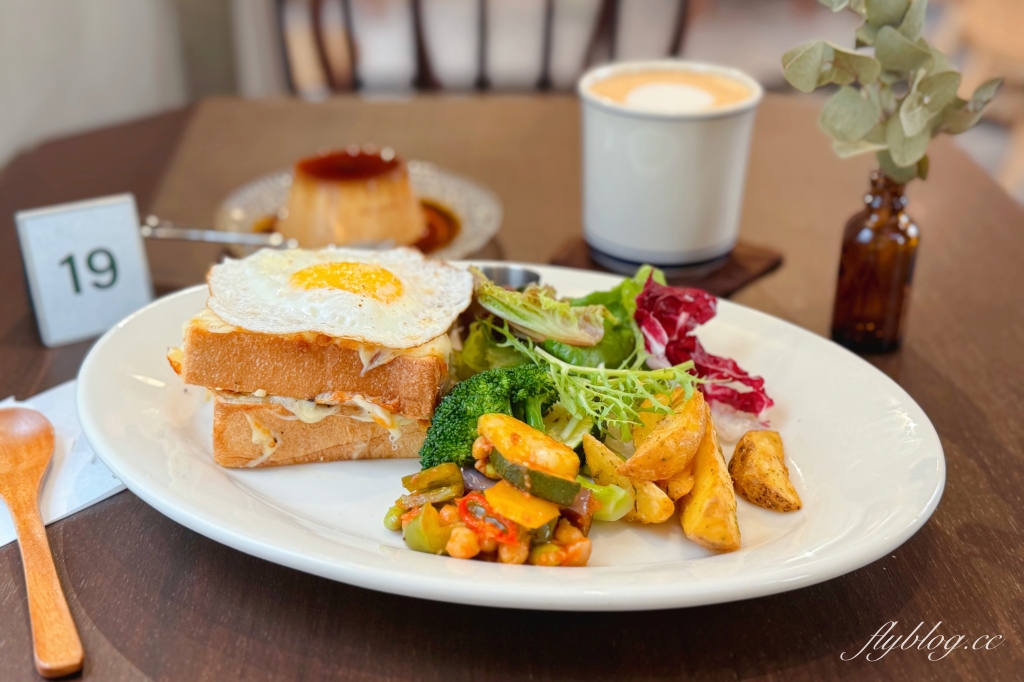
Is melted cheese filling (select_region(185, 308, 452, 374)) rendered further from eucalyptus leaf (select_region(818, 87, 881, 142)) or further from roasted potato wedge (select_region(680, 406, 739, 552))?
eucalyptus leaf (select_region(818, 87, 881, 142))

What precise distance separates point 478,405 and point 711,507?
49 centimetres

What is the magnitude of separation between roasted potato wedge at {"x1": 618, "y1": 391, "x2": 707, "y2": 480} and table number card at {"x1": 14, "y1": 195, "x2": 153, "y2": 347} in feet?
5.44

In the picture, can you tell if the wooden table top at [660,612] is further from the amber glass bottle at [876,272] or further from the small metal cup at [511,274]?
the small metal cup at [511,274]

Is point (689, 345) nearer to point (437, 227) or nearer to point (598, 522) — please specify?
point (598, 522)

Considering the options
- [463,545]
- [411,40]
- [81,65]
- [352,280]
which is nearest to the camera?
[463,545]

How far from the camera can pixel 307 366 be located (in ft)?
6.31

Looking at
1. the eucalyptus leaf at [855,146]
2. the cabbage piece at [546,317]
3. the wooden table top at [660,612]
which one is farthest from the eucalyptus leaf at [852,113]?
the cabbage piece at [546,317]

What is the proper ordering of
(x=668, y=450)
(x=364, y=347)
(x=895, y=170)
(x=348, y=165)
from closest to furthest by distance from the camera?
(x=668, y=450)
(x=364, y=347)
(x=895, y=170)
(x=348, y=165)

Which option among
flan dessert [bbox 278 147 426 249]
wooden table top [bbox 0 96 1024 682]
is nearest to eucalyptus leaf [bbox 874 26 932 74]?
wooden table top [bbox 0 96 1024 682]

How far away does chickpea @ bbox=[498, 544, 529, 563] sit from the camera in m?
1.53

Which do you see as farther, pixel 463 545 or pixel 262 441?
pixel 262 441

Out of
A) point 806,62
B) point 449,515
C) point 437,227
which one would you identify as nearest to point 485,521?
point 449,515

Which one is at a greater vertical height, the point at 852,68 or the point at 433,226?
the point at 852,68

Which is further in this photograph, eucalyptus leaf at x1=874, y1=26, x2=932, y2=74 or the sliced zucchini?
eucalyptus leaf at x1=874, y1=26, x2=932, y2=74
